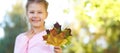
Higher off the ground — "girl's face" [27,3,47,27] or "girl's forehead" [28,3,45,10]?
"girl's forehead" [28,3,45,10]

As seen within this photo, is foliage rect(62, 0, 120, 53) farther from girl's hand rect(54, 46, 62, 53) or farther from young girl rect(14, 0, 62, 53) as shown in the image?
girl's hand rect(54, 46, 62, 53)

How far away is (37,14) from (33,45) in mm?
165

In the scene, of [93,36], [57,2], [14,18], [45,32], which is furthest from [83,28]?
[45,32]

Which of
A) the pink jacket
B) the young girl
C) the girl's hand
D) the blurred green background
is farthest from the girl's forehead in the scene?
the blurred green background

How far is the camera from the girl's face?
6.52 ft

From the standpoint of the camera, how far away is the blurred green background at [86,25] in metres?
3.71

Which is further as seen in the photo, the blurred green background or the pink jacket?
the blurred green background

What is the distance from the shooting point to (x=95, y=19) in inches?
149

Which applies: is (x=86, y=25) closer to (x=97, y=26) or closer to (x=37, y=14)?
(x=97, y=26)

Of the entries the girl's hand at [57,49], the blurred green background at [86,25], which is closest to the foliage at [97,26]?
the blurred green background at [86,25]

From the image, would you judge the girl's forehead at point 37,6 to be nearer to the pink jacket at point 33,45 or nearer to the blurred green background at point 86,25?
the pink jacket at point 33,45

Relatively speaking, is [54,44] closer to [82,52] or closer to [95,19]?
[95,19]

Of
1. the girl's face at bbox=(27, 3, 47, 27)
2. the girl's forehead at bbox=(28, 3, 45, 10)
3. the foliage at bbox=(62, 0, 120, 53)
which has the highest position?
the girl's forehead at bbox=(28, 3, 45, 10)

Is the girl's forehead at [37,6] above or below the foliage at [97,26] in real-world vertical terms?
above
